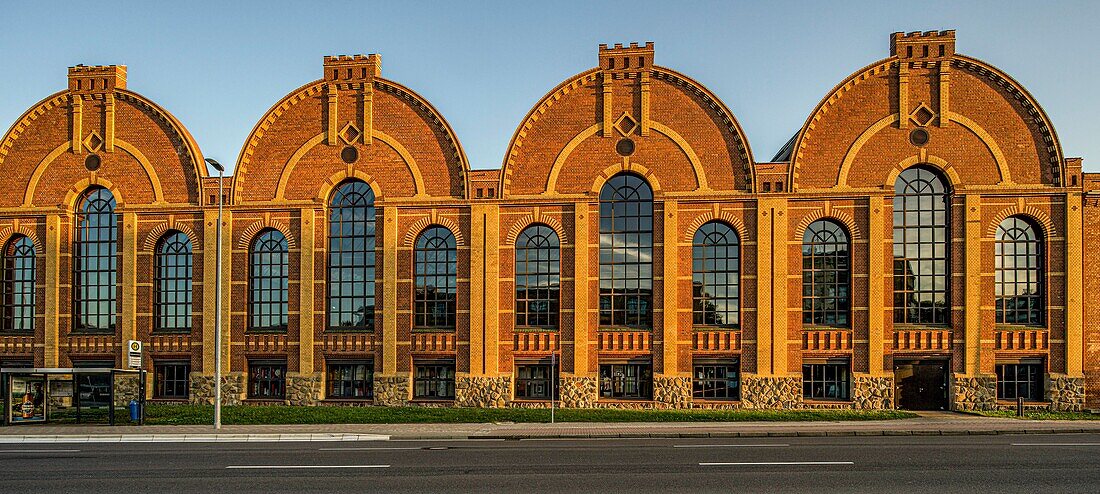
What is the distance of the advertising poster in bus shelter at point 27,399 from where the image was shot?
27.9m

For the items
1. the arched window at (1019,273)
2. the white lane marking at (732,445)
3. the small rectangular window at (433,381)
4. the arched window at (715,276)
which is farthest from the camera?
the small rectangular window at (433,381)

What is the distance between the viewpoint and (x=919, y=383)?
108 feet

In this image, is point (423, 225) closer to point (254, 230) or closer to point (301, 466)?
point (254, 230)

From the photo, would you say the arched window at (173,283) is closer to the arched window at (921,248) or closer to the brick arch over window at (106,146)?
the brick arch over window at (106,146)

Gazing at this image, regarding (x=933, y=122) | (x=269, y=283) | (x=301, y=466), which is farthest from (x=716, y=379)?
(x=301, y=466)

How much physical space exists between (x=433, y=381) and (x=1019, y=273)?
21.8 metres

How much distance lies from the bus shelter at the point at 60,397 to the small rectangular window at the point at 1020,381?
29076mm

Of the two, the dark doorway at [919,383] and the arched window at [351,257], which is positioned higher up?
the arched window at [351,257]

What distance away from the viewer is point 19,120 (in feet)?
122

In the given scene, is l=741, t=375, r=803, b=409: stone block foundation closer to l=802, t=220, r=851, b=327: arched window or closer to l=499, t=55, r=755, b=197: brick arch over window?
l=802, t=220, r=851, b=327: arched window

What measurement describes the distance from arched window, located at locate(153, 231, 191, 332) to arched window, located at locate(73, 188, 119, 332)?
196 centimetres

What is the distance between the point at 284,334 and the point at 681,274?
15.5 meters

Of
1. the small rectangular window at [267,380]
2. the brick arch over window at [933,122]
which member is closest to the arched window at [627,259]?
the brick arch over window at [933,122]

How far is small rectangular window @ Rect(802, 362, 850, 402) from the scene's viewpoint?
3291cm
